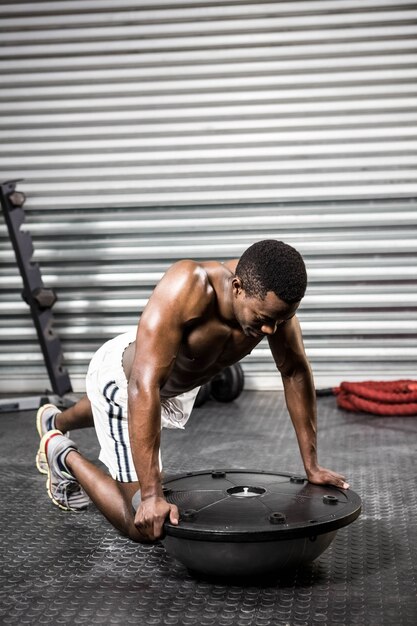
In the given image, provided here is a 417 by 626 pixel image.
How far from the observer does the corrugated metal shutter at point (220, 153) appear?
5.44 meters

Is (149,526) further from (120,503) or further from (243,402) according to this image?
(243,402)

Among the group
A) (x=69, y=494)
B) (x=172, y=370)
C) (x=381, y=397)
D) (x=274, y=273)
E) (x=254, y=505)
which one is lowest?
(x=381, y=397)

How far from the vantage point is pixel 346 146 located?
549 cm

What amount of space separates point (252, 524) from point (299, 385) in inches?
25.1

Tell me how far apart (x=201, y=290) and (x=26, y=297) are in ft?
9.77

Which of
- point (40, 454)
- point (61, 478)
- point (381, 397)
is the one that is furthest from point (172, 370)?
point (381, 397)

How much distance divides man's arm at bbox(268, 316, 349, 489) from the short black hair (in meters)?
0.35

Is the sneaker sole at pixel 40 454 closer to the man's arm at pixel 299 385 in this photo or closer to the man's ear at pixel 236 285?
the man's arm at pixel 299 385

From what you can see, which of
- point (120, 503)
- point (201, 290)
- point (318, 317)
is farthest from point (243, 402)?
point (201, 290)

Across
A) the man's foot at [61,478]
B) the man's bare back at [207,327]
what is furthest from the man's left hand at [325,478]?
the man's foot at [61,478]

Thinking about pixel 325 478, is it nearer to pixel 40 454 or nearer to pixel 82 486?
pixel 82 486

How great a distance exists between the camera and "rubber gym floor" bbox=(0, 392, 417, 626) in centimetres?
226

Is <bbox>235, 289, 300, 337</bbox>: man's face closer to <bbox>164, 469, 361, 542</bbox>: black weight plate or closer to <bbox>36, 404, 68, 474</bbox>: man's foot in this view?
<bbox>164, 469, 361, 542</bbox>: black weight plate

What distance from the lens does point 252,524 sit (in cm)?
228
